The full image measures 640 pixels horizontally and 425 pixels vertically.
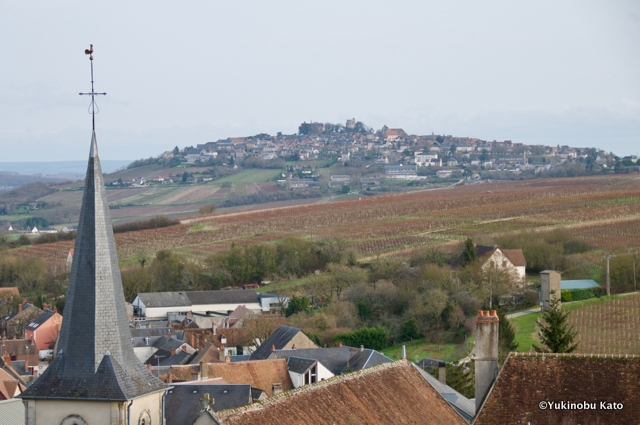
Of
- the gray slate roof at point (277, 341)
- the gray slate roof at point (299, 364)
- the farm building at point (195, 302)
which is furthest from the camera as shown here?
the farm building at point (195, 302)

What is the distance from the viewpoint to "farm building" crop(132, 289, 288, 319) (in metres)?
76.8

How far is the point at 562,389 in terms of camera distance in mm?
22938

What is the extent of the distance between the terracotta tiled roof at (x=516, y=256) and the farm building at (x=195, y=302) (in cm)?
1691

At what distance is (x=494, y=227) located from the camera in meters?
91.2

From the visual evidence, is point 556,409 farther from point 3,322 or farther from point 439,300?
point 3,322

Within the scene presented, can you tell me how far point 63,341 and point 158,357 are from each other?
38.1m

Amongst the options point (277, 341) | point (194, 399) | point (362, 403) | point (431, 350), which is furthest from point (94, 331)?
point (431, 350)

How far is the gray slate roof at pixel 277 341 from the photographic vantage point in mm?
50422

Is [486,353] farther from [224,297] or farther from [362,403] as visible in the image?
[224,297]

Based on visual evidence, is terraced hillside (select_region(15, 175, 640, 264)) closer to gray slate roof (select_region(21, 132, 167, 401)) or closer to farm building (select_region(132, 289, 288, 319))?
farm building (select_region(132, 289, 288, 319))

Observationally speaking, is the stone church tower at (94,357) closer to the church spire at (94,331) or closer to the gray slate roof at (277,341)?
the church spire at (94,331)

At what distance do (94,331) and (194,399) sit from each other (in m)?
13.8

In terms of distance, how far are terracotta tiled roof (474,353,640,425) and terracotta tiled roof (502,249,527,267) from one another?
47680mm

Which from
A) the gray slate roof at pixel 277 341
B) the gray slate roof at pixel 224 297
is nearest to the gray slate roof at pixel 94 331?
the gray slate roof at pixel 277 341
